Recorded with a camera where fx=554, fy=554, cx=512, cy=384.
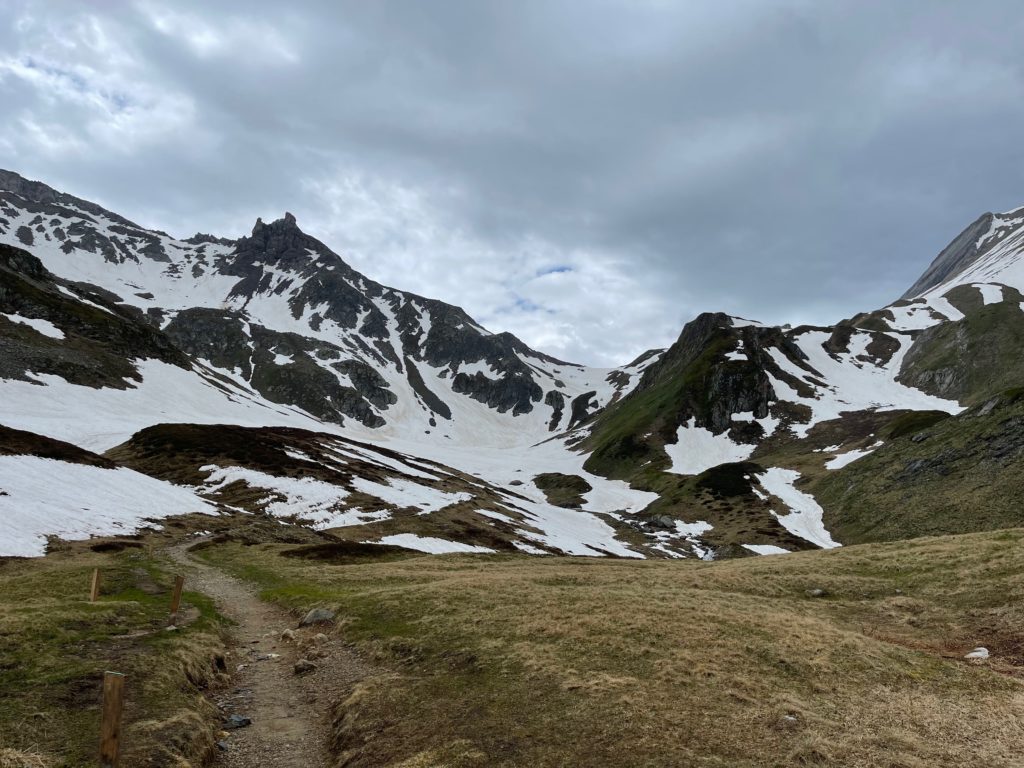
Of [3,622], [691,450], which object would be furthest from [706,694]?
[691,450]

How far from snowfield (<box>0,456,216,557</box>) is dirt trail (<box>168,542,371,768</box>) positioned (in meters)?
22.1

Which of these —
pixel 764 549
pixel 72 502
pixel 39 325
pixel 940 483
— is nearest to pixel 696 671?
pixel 72 502

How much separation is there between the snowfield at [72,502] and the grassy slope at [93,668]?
14.7 metres

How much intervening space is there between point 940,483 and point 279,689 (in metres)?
102

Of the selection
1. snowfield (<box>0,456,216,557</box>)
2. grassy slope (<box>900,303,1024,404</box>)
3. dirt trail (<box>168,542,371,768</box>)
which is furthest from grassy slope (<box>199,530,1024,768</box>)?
grassy slope (<box>900,303,1024,404</box>)

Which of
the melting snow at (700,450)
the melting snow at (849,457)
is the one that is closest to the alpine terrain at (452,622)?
the melting snow at (849,457)

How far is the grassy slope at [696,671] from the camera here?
40.7ft

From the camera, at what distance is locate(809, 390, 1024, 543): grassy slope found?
76.1 m

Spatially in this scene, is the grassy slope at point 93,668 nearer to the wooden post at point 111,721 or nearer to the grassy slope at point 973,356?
the wooden post at point 111,721

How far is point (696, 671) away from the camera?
16.7m

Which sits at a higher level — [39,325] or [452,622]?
[39,325]

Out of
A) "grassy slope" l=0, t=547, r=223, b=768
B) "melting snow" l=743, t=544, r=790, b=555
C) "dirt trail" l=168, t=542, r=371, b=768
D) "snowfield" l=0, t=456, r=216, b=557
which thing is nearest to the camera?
"grassy slope" l=0, t=547, r=223, b=768

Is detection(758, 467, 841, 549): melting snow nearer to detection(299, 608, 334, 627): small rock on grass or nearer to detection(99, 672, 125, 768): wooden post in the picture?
detection(299, 608, 334, 627): small rock on grass

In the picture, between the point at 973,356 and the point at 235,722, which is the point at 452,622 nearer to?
the point at 235,722
